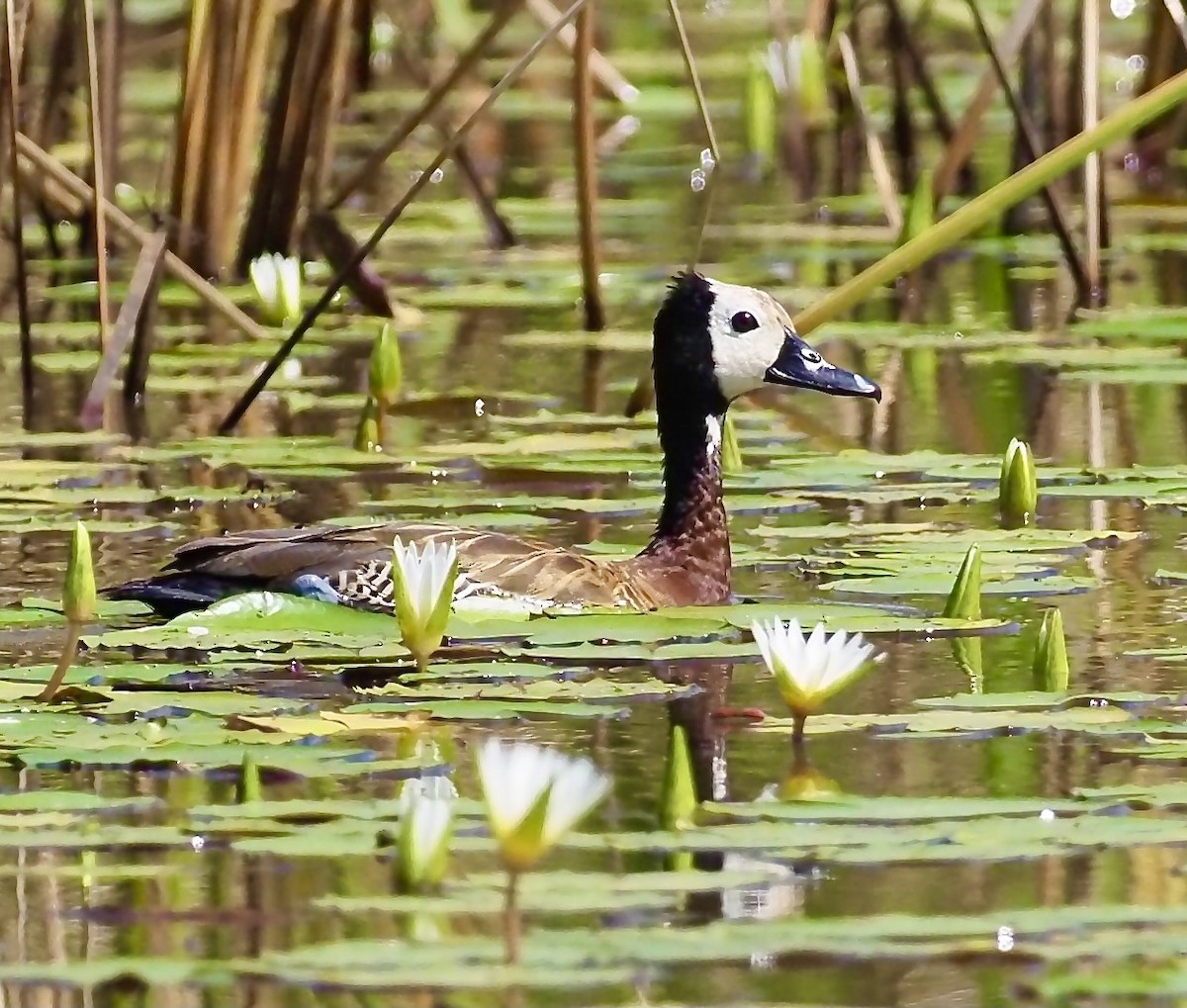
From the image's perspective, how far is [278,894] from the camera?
459 cm

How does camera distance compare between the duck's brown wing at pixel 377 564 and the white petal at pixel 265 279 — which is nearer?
the duck's brown wing at pixel 377 564

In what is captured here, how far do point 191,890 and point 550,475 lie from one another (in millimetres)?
3972

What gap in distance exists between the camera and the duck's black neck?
7.31 meters

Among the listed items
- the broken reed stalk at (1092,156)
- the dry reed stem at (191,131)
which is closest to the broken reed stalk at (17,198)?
the dry reed stem at (191,131)

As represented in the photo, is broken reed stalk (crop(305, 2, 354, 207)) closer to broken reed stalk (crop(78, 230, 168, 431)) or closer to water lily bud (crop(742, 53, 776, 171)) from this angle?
broken reed stalk (crop(78, 230, 168, 431))

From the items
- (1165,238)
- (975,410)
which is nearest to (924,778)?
(975,410)

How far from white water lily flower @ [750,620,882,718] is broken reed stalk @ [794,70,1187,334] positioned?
1.20 meters

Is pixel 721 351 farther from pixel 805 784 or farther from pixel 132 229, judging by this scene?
pixel 805 784

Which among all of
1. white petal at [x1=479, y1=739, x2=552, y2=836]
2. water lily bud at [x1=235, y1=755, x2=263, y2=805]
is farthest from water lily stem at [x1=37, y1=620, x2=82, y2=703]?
white petal at [x1=479, y1=739, x2=552, y2=836]

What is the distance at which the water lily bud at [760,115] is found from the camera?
15.4m

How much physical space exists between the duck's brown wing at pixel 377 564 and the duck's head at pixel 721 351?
3.03ft

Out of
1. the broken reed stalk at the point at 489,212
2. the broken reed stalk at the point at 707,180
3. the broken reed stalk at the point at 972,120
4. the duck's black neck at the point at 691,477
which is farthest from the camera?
the broken reed stalk at the point at 489,212

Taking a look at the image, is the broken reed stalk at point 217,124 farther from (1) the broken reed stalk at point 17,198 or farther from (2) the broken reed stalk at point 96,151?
(2) the broken reed stalk at point 96,151

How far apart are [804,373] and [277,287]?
3.11 m
